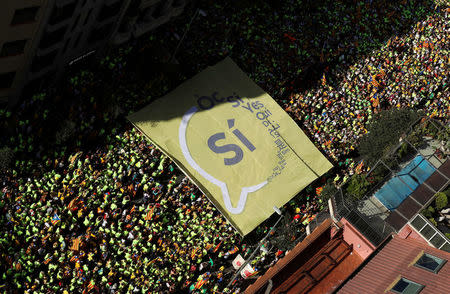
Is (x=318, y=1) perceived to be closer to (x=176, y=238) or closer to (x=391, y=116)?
(x=391, y=116)

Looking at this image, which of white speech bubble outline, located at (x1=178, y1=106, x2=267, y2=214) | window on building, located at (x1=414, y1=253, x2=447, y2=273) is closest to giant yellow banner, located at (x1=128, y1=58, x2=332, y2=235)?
white speech bubble outline, located at (x1=178, y1=106, x2=267, y2=214)

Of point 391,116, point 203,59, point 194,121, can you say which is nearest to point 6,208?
point 194,121

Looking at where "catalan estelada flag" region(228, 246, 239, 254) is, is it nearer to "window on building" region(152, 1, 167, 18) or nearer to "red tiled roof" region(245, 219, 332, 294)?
"red tiled roof" region(245, 219, 332, 294)

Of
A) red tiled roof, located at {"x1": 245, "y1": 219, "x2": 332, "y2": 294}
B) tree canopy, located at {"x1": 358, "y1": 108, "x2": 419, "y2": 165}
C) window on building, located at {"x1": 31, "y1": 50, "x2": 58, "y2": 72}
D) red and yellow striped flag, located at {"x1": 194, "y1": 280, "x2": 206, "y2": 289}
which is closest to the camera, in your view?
red and yellow striped flag, located at {"x1": 194, "y1": 280, "x2": 206, "y2": 289}

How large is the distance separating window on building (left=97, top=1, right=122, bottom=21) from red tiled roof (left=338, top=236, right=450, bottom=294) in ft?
56.1

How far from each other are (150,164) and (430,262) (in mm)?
13363

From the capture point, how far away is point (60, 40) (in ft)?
87.6

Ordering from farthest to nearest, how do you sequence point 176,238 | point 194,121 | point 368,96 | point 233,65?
point 368,96 < point 233,65 < point 194,121 < point 176,238

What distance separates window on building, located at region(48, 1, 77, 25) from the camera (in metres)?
25.1

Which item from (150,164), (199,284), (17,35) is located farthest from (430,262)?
(17,35)

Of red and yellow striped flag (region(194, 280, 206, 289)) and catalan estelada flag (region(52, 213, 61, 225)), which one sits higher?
catalan estelada flag (region(52, 213, 61, 225))

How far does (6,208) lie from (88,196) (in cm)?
349

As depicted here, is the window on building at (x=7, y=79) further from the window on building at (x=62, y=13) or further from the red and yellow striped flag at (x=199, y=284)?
the red and yellow striped flag at (x=199, y=284)

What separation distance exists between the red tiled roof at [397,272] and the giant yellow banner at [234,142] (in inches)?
198
